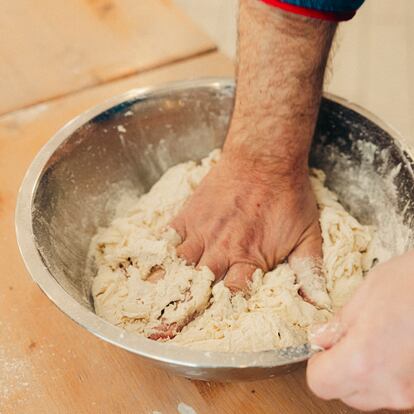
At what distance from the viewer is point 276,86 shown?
0.66 meters

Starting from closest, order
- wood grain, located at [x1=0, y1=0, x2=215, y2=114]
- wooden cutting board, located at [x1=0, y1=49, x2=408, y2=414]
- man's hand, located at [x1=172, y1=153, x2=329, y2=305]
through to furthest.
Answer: wooden cutting board, located at [x1=0, y1=49, x2=408, y2=414] < man's hand, located at [x1=172, y1=153, x2=329, y2=305] < wood grain, located at [x1=0, y1=0, x2=215, y2=114]

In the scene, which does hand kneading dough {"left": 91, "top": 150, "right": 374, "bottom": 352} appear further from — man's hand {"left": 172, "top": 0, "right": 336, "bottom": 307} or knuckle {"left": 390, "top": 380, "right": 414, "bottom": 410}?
knuckle {"left": 390, "top": 380, "right": 414, "bottom": 410}

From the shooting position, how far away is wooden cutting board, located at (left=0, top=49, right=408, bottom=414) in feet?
1.81

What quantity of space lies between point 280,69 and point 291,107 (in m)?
0.05

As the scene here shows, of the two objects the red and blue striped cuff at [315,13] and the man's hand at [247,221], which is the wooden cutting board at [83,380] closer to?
the man's hand at [247,221]

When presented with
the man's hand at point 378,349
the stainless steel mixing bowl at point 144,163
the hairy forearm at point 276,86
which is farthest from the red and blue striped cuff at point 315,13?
the man's hand at point 378,349

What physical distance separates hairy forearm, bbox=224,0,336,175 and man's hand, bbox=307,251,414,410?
32 cm

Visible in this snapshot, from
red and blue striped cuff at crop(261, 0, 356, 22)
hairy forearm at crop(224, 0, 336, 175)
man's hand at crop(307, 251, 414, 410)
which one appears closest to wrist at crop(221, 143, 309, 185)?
hairy forearm at crop(224, 0, 336, 175)

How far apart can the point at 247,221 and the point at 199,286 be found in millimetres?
117

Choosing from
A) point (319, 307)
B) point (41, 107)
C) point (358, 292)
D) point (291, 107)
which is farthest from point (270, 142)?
point (41, 107)

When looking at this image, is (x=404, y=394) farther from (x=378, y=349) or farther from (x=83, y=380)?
(x=83, y=380)

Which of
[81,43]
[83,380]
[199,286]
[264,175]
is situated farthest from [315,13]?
[81,43]

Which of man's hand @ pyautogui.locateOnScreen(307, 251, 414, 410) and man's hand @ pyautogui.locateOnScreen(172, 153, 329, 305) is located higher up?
man's hand @ pyautogui.locateOnScreen(307, 251, 414, 410)

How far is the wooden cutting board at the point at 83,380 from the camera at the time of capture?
553 mm
